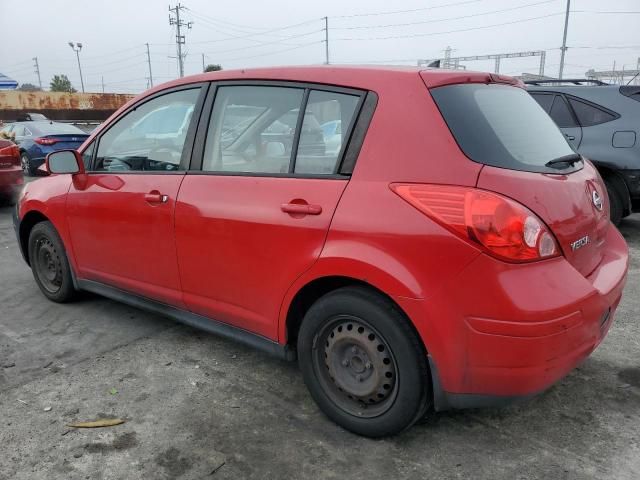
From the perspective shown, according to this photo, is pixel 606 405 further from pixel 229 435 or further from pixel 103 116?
pixel 103 116

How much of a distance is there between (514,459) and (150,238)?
7.50ft

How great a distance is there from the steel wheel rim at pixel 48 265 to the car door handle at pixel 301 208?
94.7 inches

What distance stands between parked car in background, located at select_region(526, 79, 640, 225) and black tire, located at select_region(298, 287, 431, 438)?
181 inches

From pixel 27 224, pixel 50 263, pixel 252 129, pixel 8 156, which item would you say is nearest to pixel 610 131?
pixel 252 129

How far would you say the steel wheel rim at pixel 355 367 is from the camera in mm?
2348

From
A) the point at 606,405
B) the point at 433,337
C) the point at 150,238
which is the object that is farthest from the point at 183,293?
the point at 606,405

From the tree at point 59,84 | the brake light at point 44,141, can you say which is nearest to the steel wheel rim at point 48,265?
the brake light at point 44,141

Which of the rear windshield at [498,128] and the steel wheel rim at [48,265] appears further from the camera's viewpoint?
the steel wheel rim at [48,265]

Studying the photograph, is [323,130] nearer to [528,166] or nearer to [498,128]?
[498,128]

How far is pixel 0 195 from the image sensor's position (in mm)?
8422

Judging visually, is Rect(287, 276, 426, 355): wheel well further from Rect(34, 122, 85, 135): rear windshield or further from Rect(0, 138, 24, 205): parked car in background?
Rect(34, 122, 85, 135): rear windshield

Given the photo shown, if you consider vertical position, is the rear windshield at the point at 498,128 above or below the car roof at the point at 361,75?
below

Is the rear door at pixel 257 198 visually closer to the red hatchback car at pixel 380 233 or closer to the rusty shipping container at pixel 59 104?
the red hatchback car at pixel 380 233

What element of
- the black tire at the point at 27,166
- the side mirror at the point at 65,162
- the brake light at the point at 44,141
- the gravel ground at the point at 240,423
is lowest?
the gravel ground at the point at 240,423
